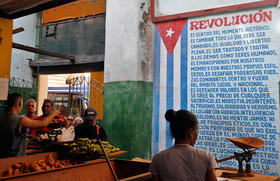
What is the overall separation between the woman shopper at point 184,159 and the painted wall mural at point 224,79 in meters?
3.02

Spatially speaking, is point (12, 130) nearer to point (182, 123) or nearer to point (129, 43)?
point (182, 123)

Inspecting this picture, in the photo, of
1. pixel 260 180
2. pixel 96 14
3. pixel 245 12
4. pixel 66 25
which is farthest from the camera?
pixel 66 25

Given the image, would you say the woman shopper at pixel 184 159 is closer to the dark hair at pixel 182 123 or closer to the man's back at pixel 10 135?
the dark hair at pixel 182 123

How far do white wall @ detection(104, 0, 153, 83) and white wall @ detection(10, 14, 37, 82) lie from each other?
553 cm

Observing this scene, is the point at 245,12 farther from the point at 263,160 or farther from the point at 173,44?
the point at 263,160

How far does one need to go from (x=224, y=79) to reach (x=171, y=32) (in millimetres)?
1534

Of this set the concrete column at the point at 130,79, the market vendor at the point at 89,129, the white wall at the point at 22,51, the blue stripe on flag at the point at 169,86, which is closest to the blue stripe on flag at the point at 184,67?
the blue stripe on flag at the point at 169,86

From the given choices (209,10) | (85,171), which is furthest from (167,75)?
(85,171)

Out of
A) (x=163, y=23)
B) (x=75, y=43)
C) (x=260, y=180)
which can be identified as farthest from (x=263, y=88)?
(x=75, y=43)

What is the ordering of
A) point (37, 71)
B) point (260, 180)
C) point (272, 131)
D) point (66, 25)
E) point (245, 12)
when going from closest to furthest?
1. point (260, 180)
2. point (272, 131)
3. point (245, 12)
4. point (66, 25)
5. point (37, 71)

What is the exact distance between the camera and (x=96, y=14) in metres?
8.55

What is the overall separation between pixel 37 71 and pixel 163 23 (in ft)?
21.4

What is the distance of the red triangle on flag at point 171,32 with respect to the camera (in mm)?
5434

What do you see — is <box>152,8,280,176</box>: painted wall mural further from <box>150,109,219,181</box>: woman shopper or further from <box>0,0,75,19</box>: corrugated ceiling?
<box>150,109,219,181</box>: woman shopper
